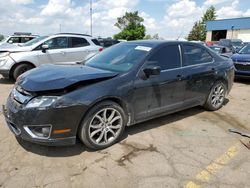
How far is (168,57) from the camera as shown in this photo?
4.37 meters

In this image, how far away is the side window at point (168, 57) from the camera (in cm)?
421

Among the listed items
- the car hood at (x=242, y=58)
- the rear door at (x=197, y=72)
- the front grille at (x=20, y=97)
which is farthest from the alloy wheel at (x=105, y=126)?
the car hood at (x=242, y=58)

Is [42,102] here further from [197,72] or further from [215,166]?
[197,72]

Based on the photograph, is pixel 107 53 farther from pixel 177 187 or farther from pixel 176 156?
pixel 177 187

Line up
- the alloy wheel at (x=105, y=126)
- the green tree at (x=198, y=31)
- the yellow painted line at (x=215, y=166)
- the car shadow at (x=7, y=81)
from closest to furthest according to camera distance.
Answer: the yellow painted line at (x=215, y=166) < the alloy wheel at (x=105, y=126) < the car shadow at (x=7, y=81) < the green tree at (x=198, y=31)

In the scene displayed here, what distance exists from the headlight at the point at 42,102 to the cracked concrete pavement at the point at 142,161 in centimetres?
74

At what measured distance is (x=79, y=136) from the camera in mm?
3416

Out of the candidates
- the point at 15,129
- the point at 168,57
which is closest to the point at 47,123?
the point at 15,129

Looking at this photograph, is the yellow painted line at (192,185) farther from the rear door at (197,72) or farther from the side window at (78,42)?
the side window at (78,42)

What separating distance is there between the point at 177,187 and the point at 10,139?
2.56 metres

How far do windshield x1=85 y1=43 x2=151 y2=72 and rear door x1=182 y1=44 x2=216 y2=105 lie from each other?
0.93 meters

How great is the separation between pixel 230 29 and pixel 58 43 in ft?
153

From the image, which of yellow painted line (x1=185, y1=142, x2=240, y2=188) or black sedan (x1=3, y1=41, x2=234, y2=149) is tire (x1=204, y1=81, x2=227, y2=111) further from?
yellow painted line (x1=185, y1=142, x2=240, y2=188)

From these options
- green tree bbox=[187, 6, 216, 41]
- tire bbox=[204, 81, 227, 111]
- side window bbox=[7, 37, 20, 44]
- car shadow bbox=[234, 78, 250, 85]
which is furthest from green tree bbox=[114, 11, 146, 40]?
tire bbox=[204, 81, 227, 111]
